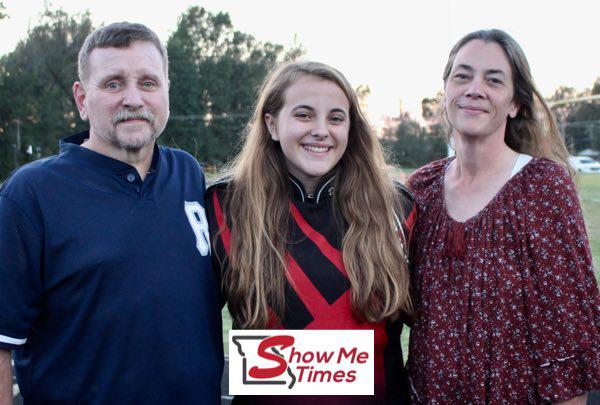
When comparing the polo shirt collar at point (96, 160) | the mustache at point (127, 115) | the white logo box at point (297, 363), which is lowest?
the white logo box at point (297, 363)

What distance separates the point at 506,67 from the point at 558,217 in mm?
638

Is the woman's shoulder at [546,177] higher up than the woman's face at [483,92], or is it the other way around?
the woman's face at [483,92]

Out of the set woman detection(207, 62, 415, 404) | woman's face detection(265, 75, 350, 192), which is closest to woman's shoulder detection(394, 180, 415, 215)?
woman detection(207, 62, 415, 404)

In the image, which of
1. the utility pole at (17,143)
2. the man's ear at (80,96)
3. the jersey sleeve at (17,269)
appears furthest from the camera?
the utility pole at (17,143)

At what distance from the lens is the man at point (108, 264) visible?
7.09ft

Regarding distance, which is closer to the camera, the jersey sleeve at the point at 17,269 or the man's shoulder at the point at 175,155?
the jersey sleeve at the point at 17,269

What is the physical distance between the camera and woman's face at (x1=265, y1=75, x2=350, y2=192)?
257 cm

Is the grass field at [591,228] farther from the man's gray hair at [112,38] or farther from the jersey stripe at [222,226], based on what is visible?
the man's gray hair at [112,38]

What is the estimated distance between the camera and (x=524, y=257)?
93.0 inches

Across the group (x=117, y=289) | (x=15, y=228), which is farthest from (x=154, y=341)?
→ (x=15, y=228)

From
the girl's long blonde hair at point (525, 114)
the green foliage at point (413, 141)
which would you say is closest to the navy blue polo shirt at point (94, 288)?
the girl's long blonde hair at point (525, 114)

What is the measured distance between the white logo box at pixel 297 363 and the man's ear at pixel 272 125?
31.9 inches

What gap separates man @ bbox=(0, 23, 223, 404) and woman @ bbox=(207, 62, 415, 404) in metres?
0.22

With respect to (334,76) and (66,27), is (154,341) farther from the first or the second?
(66,27)
